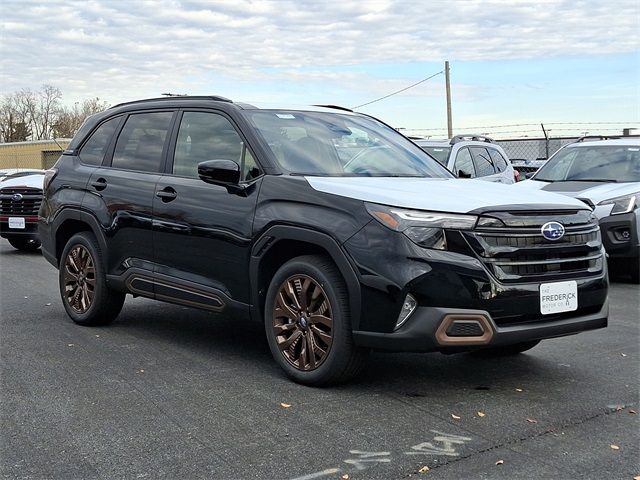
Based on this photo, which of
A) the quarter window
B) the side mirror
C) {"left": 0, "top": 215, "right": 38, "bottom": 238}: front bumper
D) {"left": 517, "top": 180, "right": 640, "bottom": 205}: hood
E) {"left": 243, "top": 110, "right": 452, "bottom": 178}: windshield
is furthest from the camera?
{"left": 0, "top": 215, "right": 38, "bottom": 238}: front bumper

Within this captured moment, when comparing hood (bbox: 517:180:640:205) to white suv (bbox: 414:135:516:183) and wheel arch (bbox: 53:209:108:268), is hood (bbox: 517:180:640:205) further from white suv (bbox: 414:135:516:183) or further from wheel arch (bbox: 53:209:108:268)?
wheel arch (bbox: 53:209:108:268)

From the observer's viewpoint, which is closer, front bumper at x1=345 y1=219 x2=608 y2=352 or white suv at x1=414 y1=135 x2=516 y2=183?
front bumper at x1=345 y1=219 x2=608 y2=352

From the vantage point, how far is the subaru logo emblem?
453 centimetres

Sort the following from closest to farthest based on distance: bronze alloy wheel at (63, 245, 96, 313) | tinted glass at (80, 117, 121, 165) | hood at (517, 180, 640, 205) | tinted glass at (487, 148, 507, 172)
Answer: bronze alloy wheel at (63, 245, 96, 313) → tinted glass at (80, 117, 121, 165) → hood at (517, 180, 640, 205) → tinted glass at (487, 148, 507, 172)

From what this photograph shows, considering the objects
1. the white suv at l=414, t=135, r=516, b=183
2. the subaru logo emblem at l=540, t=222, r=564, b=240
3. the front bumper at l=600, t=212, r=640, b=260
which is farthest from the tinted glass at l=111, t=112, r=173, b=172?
the white suv at l=414, t=135, r=516, b=183

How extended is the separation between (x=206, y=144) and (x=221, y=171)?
67cm

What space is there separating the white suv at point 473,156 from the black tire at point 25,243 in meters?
6.67

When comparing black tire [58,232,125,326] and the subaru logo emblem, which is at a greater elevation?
the subaru logo emblem

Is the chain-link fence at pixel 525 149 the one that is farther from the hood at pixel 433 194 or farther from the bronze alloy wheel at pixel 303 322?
the bronze alloy wheel at pixel 303 322

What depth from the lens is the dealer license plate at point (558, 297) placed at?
451 centimetres

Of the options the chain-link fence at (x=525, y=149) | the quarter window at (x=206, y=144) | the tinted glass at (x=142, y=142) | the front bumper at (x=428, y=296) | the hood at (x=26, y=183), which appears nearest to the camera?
the front bumper at (x=428, y=296)

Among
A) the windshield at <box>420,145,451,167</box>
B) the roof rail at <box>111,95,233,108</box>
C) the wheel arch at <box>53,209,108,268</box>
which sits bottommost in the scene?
the wheel arch at <box>53,209,108,268</box>

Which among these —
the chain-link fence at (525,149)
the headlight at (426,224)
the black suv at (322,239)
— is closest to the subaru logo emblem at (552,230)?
the black suv at (322,239)

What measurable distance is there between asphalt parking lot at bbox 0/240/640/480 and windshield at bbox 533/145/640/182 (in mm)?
4191
